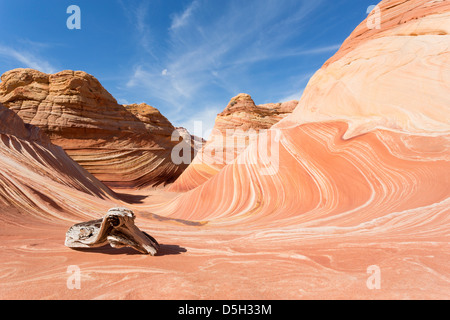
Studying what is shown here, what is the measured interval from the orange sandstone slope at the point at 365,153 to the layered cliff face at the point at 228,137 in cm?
689

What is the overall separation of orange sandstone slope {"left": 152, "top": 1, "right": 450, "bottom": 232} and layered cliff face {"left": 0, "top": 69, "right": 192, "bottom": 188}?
46.5 ft

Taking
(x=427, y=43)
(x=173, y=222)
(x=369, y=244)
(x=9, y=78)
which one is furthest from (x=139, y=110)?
(x=369, y=244)

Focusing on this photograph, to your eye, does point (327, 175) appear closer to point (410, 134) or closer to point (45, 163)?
point (410, 134)

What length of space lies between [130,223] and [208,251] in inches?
35.5

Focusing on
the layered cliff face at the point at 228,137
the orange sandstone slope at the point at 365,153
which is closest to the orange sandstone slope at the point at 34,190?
the orange sandstone slope at the point at 365,153

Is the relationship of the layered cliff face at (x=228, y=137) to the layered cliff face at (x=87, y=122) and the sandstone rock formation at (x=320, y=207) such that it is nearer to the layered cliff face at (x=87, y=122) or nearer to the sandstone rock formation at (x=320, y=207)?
the layered cliff face at (x=87, y=122)

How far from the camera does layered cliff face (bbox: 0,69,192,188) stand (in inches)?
708

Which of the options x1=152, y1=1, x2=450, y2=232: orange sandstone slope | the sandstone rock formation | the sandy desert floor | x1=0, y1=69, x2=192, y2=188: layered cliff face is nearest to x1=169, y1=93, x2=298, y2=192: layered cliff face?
x1=0, y1=69, x2=192, y2=188: layered cliff face

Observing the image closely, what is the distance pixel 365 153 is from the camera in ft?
15.5

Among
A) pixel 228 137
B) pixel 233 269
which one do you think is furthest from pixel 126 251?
pixel 228 137

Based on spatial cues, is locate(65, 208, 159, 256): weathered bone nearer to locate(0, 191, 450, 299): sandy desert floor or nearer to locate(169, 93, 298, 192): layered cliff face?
locate(0, 191, 450, 299): sandy desert floor

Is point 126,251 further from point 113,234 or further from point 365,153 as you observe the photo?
point 365,153

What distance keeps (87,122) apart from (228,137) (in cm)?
1223

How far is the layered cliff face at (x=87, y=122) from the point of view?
59.0 feet
